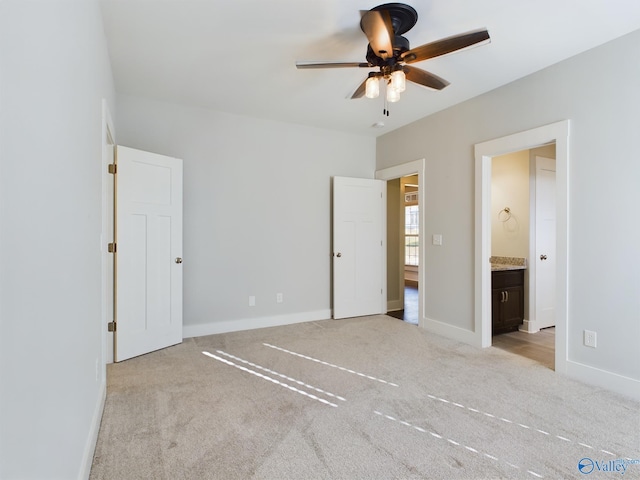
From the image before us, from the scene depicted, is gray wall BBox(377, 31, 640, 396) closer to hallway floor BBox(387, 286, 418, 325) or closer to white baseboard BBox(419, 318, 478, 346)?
white baseboard BBox(419, 318, 478, 346)

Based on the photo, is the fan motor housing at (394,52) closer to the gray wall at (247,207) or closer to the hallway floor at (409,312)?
the gray wall at (247,207)

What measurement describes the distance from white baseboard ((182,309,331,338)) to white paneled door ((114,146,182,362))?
273 mm

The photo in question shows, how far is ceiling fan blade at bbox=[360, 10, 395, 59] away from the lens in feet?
6.44

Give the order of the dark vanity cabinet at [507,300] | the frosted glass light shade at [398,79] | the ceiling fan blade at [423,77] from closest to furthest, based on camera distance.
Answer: the frosted glass light shade at [398,79], the ceiling fan blade at [423,77], the dark vanity cabinet at [507,300]

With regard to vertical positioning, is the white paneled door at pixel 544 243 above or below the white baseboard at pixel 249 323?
above

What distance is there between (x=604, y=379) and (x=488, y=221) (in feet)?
5.45

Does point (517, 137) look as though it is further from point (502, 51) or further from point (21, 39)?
point (21, 39)

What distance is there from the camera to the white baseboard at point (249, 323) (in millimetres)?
3973

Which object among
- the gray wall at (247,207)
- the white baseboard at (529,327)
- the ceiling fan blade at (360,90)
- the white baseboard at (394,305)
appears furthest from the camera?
the white baseboard at (394,305)

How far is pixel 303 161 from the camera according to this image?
15.4 feet

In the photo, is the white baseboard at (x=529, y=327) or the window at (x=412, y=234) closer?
the white baseboard at (x=529, y=327)

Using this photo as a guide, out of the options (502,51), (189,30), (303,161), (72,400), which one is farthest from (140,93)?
(502,51)

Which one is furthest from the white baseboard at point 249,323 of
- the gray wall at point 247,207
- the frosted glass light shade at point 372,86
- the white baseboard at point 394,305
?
the frosted glass light shade at point 372,86

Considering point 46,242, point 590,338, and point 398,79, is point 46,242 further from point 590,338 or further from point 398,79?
point 590,338
